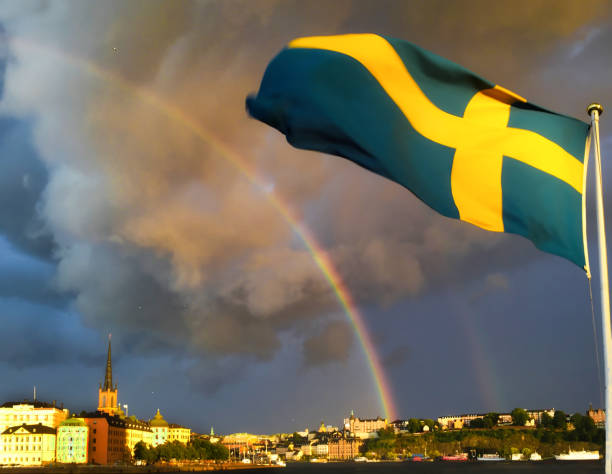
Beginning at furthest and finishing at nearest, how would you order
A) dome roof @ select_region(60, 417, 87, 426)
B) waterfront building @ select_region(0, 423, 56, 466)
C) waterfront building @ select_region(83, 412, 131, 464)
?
waterfront building @ select_region(83, 412, 131, 464) < dome roof @ select_region(60, 417, 87, 426) < waterfront building @ select_region(0, 423, 56, 466)

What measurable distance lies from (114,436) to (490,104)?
174 metres

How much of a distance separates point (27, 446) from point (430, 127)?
16689 cm

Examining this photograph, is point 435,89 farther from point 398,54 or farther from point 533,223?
point 533,223

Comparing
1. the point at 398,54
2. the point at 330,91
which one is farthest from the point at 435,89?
the point at 330,91

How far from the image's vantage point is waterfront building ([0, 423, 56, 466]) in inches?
6339

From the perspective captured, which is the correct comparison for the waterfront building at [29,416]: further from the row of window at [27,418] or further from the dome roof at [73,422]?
the dome roof at [73,422]

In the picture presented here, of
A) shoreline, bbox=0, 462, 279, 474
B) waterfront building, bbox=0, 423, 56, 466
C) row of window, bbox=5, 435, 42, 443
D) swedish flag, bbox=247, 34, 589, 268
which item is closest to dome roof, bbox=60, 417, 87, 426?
waterfront building, bbox=0, 423, 56, 466

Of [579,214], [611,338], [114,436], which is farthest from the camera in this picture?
[114,436]

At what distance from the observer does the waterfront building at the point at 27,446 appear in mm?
161000

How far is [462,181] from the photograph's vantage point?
11.6m

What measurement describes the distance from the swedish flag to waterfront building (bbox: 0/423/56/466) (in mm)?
163637

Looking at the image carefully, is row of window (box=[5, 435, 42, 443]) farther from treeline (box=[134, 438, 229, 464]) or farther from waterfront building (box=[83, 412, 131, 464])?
treeline (box=[134, 438, 229, 464])

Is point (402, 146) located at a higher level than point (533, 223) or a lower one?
higher

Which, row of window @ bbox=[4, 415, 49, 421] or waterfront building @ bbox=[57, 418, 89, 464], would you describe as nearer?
waterfront building @ bbox=[57, 418, 89, 464]
